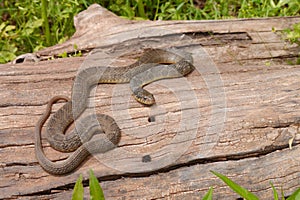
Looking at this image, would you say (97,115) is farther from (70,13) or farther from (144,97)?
(70,13)

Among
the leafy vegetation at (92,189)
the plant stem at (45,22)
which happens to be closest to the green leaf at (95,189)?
the leafy vegetation at (92,189)

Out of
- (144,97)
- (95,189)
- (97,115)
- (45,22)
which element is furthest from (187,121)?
(45,22)

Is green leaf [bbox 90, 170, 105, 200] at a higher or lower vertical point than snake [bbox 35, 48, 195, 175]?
higher

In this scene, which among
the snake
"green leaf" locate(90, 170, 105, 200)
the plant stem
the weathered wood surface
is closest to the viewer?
"green leaf" locate(90, 170, 105, 200)

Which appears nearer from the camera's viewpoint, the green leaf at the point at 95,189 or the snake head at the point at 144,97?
the green leaf at the point at 95,189

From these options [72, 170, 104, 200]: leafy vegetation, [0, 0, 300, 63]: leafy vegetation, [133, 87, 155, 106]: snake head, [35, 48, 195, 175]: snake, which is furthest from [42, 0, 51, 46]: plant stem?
[72, 170, 104, 200]: leafy vegetation

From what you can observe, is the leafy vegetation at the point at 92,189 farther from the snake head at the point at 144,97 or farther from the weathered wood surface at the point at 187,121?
the snake head at the point at 144,97

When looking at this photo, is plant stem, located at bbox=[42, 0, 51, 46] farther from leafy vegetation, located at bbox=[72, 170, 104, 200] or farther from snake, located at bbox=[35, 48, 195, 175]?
leafy vegetation, located at bbox=[72, 170, 104, 200]
